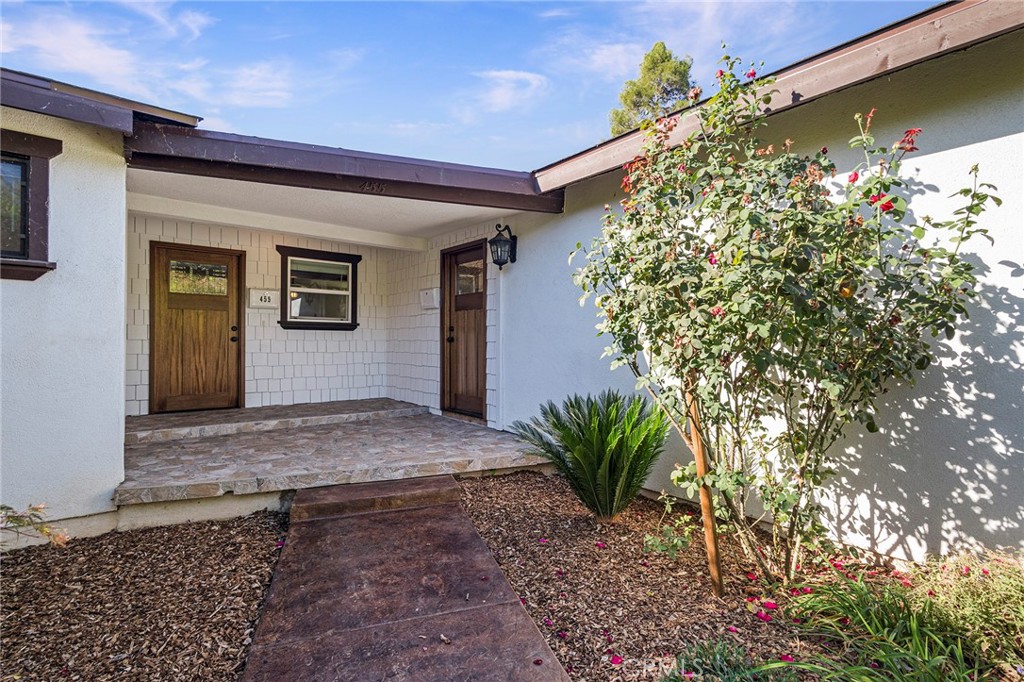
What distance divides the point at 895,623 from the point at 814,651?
0.34 metres

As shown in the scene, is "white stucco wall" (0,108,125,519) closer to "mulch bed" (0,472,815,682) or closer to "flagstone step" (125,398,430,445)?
"mulch bed" (0,472,815,682)

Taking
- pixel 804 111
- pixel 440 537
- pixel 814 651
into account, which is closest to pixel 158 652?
pixel 440 537

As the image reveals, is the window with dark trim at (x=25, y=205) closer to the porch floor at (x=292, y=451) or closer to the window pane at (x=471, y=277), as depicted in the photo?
the porch floor at (x=292, y=451)

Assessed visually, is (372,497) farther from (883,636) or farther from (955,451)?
(955,451)

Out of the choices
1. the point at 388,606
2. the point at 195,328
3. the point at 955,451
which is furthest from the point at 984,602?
the point at 195,328

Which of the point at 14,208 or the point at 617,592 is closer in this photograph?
the point at 617,592

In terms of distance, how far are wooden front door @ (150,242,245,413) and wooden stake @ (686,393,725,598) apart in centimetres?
561

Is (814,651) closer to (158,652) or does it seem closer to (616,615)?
(616,615)

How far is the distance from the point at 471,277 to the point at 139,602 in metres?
4.15

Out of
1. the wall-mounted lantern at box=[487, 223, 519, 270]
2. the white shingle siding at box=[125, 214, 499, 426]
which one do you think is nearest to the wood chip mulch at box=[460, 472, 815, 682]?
the white shingle siding at box=[125, 214, 499, 426]

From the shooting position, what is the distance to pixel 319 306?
6.65m

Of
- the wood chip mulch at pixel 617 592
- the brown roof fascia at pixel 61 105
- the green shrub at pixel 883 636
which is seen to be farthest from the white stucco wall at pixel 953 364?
the brown roof fascia at pixel 61 105

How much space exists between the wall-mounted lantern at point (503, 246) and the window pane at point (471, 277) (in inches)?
20.4

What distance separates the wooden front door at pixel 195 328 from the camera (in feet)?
18.3
